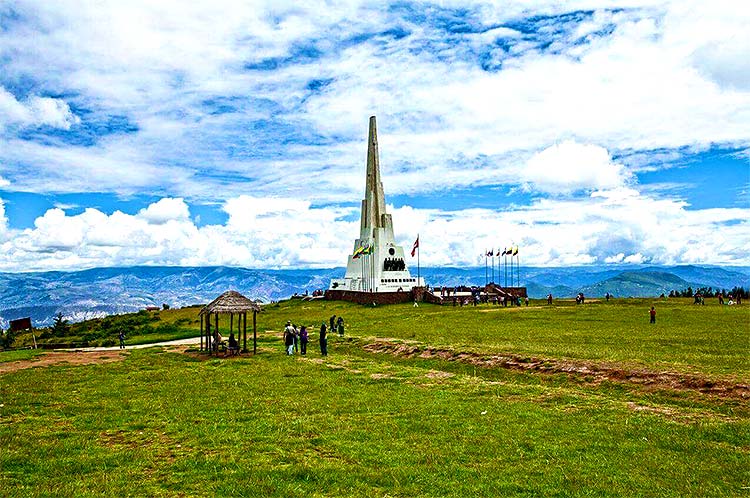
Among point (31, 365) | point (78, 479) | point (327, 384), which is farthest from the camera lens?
point (31, 365)

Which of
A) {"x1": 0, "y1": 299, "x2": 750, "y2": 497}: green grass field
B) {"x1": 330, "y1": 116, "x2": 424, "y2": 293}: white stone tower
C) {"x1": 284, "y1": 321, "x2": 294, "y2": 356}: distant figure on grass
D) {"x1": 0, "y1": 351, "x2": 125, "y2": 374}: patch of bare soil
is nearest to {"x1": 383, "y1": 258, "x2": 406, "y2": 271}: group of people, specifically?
{"x1": 330, "y1": 116, "x2": 424, "y2": 293}: white stone tower

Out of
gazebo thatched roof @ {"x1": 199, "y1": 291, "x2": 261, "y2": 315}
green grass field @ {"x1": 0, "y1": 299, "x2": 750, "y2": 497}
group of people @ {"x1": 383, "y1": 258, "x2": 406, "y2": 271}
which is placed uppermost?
group of people @ {"x1": 383, "y1": 258, "x2": 406, "y2": 271}

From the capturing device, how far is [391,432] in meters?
14.8

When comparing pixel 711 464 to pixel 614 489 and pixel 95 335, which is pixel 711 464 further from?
pixel 95 335

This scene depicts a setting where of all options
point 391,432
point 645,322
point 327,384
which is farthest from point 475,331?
point 391,432

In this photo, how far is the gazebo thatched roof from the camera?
1267 inches

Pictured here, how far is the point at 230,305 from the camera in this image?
108 feet

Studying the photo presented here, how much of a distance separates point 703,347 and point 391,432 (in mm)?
19689

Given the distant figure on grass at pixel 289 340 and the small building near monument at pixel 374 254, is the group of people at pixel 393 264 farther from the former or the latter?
the distant figure on grass at pixel 289 340

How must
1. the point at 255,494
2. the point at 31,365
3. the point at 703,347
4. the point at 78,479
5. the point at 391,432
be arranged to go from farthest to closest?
the point at 31,365 → the point at 703,347 → the point at 391,432 → the point at 78,479 → the point at 255,494

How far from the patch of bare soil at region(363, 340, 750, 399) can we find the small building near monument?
5402cm

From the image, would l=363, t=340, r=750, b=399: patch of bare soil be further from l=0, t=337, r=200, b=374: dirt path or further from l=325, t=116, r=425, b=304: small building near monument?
l=325, t=116, r=425, b=304: small building near monument

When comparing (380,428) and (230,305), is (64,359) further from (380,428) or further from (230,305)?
(380,428)

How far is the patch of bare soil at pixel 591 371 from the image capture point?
18.6m
